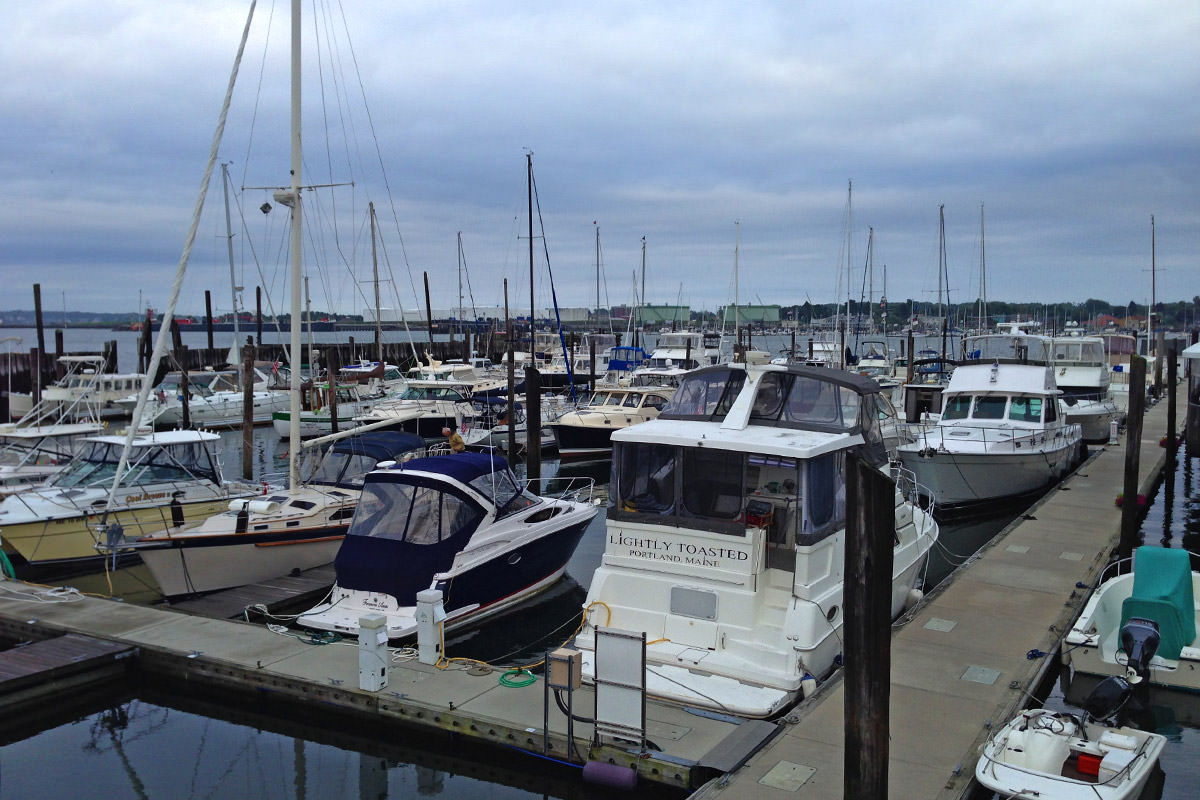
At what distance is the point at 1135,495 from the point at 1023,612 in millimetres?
5463

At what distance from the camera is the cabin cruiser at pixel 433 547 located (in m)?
11.8

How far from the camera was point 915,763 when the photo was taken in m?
7.23

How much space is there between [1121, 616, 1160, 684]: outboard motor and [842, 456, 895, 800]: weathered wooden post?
4687mm

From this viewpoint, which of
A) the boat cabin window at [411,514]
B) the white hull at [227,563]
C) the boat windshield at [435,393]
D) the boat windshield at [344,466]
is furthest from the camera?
the boat windshield at [435,393]

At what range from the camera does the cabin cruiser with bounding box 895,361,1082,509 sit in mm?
20297

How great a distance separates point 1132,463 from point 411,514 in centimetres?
1245

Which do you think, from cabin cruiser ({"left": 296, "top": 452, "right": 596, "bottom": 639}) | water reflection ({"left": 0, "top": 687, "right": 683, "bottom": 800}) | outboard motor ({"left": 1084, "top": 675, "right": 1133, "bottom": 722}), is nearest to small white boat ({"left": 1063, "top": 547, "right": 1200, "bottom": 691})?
outboard motor ({"left": 1084, "top": 675, "right": 1133, "bottom": 722})

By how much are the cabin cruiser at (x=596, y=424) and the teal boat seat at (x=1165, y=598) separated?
18481 mm

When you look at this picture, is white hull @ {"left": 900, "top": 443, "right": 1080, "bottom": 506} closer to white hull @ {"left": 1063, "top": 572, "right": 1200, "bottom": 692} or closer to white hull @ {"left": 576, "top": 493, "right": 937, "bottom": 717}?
white hull @ {"left": 1063, "top": 572, "right": 1200, "bottom": 692}

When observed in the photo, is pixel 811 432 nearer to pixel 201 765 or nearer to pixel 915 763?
pixel 915 763

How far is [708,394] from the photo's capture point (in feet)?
35.6

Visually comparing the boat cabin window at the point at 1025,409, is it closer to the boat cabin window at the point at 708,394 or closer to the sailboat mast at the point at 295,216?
the boat cabin window at the point at 708,394

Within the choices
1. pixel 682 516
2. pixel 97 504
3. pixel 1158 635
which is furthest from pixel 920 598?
pixel 97 504

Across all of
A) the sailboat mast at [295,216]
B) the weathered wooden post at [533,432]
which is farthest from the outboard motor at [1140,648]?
the weathered wooden post at [533,432]
